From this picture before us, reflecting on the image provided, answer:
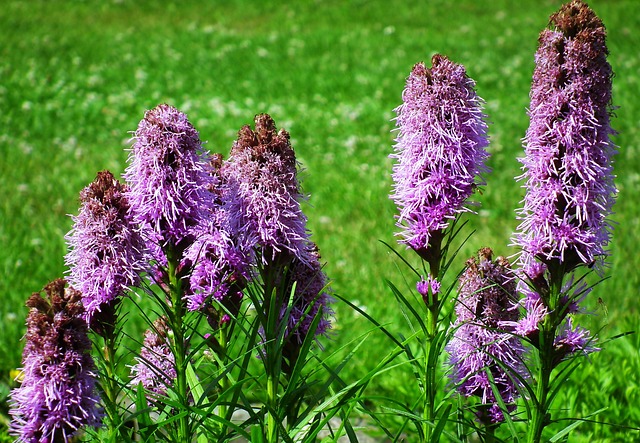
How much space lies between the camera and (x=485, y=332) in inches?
107

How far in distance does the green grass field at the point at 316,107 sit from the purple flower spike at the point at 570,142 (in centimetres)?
70

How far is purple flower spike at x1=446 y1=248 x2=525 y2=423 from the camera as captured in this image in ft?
8.95

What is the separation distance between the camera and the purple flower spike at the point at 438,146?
7.75 ft

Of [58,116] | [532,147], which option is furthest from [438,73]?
[58,116]

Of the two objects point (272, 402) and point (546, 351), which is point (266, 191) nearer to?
point (272, 402)

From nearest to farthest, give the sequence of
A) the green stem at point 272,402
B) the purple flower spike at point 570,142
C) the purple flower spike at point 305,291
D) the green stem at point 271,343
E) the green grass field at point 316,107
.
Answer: the purple flower spike at point 570,142
the green stem at point 271,343
the green stem at point 272,402
the purple flower spike at point 305,291
the green grass field at point 316,107

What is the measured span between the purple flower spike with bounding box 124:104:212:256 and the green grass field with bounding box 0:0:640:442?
1.19 feet

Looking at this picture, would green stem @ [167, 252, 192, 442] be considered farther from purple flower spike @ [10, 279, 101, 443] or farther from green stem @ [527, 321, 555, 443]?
green stem @ [527, 321, 555, 443]

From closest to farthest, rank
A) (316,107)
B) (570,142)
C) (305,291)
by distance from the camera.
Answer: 1. (570,142)
2. (305,291)
3. (316,107)

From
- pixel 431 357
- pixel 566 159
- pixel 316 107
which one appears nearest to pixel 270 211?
pixel 431 357

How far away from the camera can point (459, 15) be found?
50.8 ft

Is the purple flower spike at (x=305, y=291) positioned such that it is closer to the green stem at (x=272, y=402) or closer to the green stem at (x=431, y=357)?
the green stem at (x=272, y=402)

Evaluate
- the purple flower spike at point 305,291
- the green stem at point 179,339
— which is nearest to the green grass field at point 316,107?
the purple flower spike at point 305,291

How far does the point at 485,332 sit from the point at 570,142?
2.71 feet
